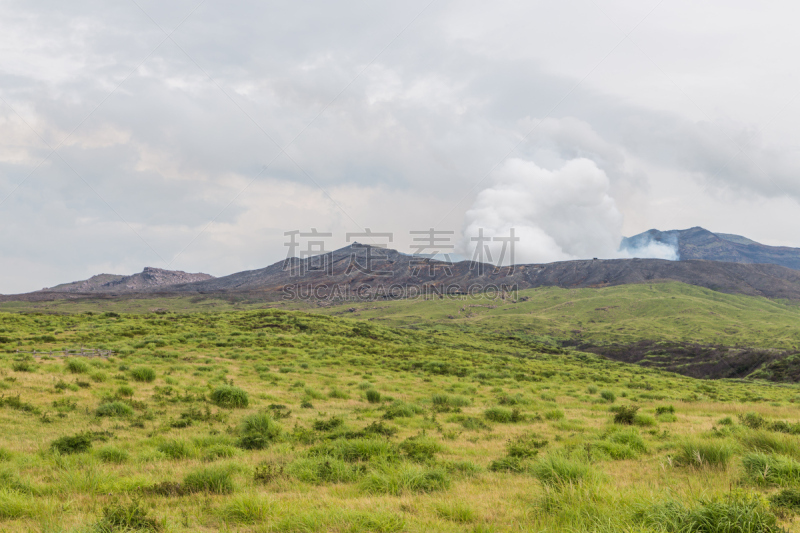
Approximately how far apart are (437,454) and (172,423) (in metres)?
8.66

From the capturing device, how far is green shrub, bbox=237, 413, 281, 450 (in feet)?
36.6

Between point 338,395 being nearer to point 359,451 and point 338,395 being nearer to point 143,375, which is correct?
point 143,375

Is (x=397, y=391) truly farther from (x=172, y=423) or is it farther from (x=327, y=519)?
(x=327, y=519)

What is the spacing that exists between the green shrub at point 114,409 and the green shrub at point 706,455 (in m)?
16.4

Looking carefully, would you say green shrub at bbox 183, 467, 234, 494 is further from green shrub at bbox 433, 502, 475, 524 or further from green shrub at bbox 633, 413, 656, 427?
green shrub at bbox 633, 413, 656, 427

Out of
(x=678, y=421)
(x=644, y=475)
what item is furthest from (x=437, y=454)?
(x=678, y=421)

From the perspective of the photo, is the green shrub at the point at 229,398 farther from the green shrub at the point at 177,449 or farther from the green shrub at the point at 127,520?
the green shrub at the point at 127,520

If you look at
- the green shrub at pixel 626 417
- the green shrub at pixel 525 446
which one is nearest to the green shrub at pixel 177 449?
the green shrub at pixel 525 446

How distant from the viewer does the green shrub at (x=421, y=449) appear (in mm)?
10008

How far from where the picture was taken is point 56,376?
58.5ft

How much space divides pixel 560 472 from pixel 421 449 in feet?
13.0

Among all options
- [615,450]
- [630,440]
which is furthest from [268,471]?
[630,440]

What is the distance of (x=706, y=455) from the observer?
8961 millimetres

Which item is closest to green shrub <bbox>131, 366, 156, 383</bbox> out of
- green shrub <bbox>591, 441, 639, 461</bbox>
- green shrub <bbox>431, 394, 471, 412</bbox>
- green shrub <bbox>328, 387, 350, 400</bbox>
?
green shrub <bbox>328, 387, 350, 400</bbox>
